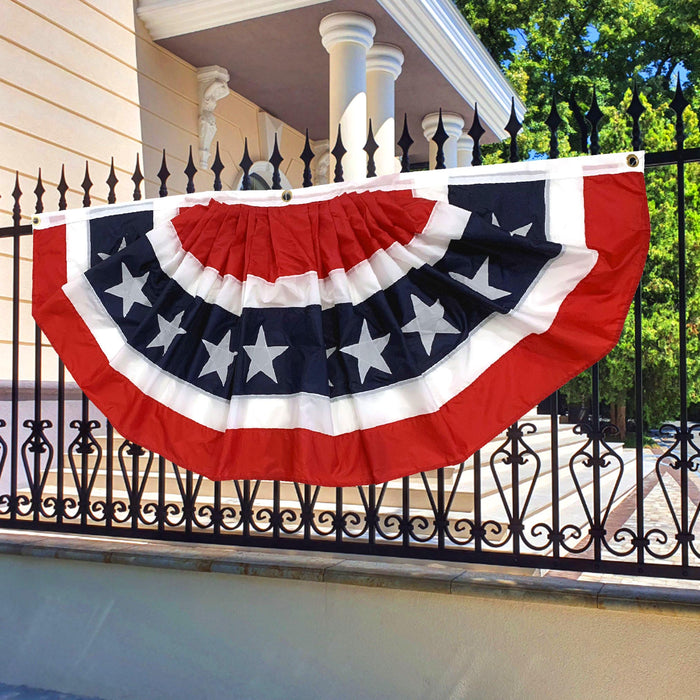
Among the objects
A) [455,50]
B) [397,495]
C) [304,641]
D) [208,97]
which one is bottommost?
[304,641]

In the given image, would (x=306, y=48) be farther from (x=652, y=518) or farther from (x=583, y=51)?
(x=583, y=51)

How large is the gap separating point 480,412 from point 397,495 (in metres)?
1.63

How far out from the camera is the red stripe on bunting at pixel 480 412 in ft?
10.5

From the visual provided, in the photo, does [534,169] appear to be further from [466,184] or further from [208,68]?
[208,68]

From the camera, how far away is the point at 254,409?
3.64 m

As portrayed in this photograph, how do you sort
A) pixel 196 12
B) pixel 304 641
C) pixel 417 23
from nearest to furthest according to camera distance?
1. pixel 304 641
2. pixel 196 12
3. pixel 417 23

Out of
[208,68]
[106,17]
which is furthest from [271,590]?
[208,68]

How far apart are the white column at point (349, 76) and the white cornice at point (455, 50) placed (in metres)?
0.39

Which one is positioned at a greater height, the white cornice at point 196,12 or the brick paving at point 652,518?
the white cornice at point 196,12

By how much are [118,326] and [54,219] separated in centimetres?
80

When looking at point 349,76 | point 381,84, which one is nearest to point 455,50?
point 381,84

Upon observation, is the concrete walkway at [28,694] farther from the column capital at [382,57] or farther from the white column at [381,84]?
the column capital at [382,57]

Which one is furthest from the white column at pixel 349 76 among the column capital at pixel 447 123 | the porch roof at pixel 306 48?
the column capital at pixel 447 123

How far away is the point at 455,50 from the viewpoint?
9.90 m
